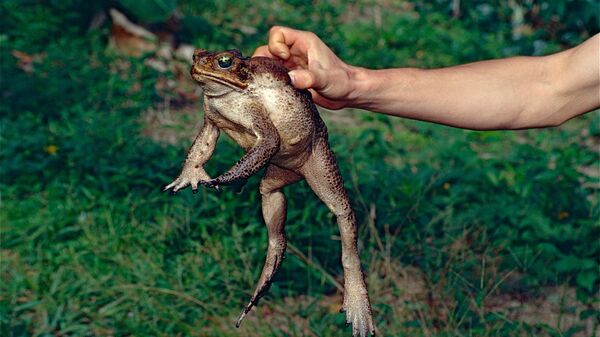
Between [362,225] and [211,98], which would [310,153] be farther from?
[362,225]

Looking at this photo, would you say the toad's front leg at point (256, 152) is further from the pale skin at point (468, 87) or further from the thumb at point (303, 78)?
the pale skin at point (468, 87)

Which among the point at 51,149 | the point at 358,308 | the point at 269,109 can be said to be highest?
the point at 269,109

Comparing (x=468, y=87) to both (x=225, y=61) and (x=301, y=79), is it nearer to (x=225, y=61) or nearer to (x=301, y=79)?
(x=301, y=79)

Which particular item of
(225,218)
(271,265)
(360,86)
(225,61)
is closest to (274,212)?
(271,265)

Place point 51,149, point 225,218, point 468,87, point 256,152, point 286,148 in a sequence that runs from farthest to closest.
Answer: point 51,149
point 225,218
point 468,87
point 286,148
point 256,152

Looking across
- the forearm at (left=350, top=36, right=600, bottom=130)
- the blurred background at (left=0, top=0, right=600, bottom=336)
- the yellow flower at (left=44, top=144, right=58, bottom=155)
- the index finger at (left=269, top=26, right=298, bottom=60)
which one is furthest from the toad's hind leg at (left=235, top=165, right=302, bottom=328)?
the yellow flower at (left=44, top=144, right=58, bottom=155)

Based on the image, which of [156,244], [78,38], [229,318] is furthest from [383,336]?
[78,38]
